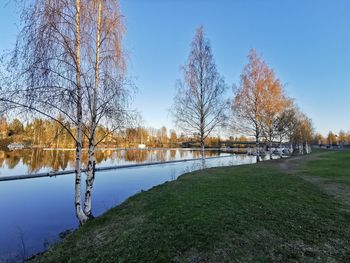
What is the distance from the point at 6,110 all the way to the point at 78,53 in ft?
7.75

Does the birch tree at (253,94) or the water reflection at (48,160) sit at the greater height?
the birch tree at (253,94)

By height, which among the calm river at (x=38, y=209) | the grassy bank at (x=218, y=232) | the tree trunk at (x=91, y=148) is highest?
the tree trunk at (x=91, y=148)

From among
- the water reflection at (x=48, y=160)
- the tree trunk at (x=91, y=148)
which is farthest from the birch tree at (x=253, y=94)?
the tree trunk at (x=91, y=148)

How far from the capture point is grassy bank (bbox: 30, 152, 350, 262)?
369 cm

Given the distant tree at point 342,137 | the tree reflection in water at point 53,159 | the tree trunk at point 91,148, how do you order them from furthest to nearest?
the distant tree at point 342,137 < the tree reflection in water at point 53,159 < the tree trunk at point 91,148

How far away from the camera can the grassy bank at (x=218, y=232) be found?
145 inches

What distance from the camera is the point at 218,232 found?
443 cm

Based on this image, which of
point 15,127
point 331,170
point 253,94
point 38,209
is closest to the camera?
point 15,127

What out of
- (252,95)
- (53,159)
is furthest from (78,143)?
(53,159)

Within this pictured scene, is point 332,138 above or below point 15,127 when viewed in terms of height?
above

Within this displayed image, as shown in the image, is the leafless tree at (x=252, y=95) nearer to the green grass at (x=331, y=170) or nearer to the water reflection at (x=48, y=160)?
the green grass at (x=331, y=170)

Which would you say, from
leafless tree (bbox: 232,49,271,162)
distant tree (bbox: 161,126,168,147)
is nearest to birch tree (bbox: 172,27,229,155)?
leafless tree (bbox: 232,49,271,162)

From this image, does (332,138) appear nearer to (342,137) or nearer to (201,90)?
(342,137)

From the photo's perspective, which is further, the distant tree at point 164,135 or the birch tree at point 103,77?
the distant tree at point 164,135
